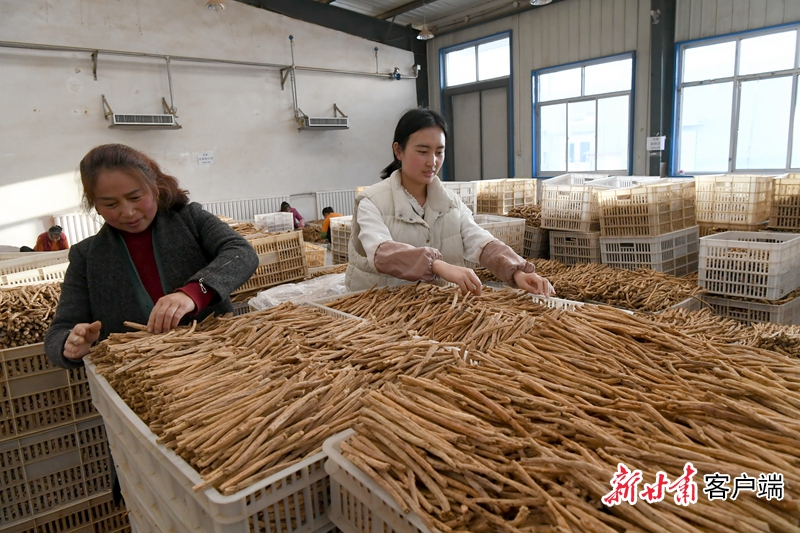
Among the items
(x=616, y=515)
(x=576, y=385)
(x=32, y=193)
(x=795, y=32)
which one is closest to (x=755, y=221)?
(x=795, y=32)

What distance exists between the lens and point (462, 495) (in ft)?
2.65

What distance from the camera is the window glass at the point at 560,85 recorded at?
8.80 m

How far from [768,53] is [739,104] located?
2.32 feet

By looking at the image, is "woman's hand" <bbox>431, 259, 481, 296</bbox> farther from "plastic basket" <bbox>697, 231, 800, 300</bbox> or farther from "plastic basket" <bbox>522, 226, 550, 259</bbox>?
"plastic basket" <bbox>522, 226, 550, 259</bbox>

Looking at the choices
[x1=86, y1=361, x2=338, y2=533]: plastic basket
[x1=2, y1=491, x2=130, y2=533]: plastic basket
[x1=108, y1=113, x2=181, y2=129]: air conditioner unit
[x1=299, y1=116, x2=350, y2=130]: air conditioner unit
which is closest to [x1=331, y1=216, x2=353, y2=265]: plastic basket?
[x1=2, y1=491, x2=130, y2=533]: plastic basket

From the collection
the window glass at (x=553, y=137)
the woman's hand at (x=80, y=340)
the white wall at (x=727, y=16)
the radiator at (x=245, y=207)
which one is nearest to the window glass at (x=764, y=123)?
the white wall at (x=727, y=16)

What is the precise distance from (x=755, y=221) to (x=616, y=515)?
4787 mm

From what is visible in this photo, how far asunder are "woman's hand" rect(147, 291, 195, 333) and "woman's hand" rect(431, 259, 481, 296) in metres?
0.96

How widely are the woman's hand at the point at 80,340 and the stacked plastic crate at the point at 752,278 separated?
3580 millimetres

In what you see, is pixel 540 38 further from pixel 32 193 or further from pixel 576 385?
pixel 576 385

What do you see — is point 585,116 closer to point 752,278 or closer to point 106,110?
point 752,278

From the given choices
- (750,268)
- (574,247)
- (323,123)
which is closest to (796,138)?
(574,247)

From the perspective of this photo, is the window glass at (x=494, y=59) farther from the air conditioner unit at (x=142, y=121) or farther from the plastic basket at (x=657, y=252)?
the plastic basket at (x=657, y=252)

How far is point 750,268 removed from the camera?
3.27 metres
